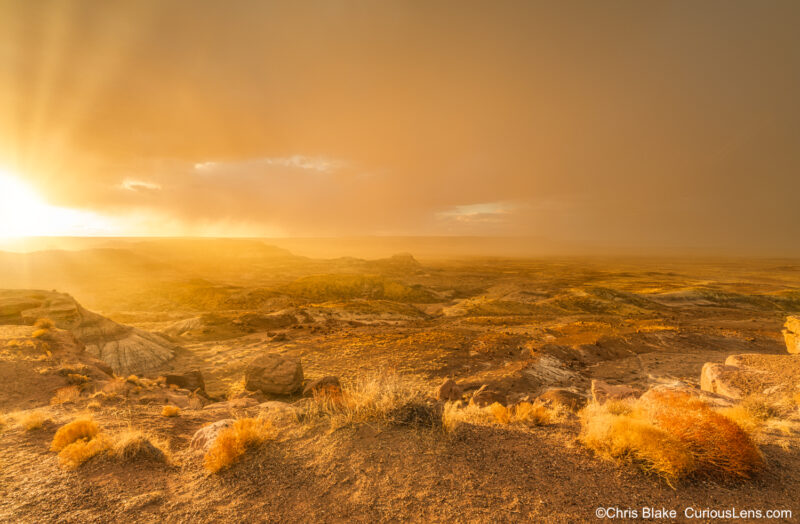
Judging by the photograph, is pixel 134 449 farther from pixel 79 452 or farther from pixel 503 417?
pixel 503 417

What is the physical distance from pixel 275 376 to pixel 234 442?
38.1ft

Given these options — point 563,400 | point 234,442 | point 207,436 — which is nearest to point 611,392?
point 563,400

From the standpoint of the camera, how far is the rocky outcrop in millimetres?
20188

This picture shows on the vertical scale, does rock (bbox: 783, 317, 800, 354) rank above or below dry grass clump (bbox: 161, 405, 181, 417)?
above

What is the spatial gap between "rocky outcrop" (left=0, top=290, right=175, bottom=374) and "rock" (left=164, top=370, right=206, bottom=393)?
7741 mm

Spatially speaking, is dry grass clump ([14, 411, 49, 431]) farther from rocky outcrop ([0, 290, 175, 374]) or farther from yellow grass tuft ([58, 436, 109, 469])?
rocky outcrop ([0, 290, 175, 374])

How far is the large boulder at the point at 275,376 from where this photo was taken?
615 inches

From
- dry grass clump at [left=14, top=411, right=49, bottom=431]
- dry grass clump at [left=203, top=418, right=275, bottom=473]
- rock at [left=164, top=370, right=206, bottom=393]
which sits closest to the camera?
dry grass clump at [left=203, top=418, right=275, bottom=473]

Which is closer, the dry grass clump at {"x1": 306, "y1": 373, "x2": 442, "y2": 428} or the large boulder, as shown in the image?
the dry grass clump at {"x1": 306, "y1": 373, "x2": 442, "y2": 428}

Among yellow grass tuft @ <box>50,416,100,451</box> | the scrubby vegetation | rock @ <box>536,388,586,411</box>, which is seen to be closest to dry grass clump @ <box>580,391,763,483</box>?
rock @ <box>536,388,586,411</box>

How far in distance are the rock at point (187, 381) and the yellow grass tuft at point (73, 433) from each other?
1088cm

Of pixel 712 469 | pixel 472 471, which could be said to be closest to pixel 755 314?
pixel 712 469

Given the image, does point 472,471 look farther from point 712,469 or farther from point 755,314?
point 755,314

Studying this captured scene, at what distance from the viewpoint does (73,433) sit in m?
5.91
